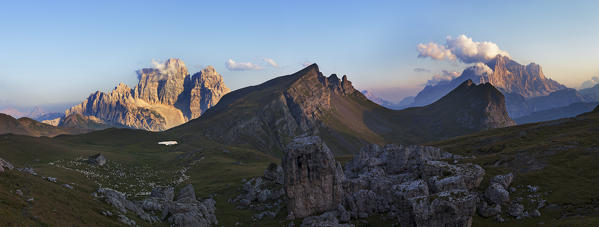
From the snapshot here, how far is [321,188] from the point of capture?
65125mm

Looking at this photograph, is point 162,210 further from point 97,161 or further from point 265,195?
point 97,161

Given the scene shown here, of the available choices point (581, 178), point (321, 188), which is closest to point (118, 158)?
point (321, 188)

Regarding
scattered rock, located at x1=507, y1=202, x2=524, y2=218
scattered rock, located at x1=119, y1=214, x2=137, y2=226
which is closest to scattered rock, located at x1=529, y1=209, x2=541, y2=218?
scattered rock, located at x1=507, y1=202, x2=524, y2=218

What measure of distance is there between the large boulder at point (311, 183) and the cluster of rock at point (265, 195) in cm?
739

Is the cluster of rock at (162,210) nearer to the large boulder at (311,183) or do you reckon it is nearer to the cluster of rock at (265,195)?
the cluster of rock at (265,195)

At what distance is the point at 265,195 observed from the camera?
81062mm

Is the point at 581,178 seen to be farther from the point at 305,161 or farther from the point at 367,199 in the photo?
the point at 305,161

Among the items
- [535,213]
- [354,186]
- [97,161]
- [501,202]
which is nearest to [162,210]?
[354,186]

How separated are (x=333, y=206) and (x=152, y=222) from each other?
33.5m

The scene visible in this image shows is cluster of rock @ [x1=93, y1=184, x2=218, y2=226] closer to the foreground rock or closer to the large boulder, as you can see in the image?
the large boulder

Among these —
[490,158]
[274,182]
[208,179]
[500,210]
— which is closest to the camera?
[500,210]

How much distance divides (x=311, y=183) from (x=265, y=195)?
2028 centimetres

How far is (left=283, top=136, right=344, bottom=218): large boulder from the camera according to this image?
65.0 metres

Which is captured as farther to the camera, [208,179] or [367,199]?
[208,179]
